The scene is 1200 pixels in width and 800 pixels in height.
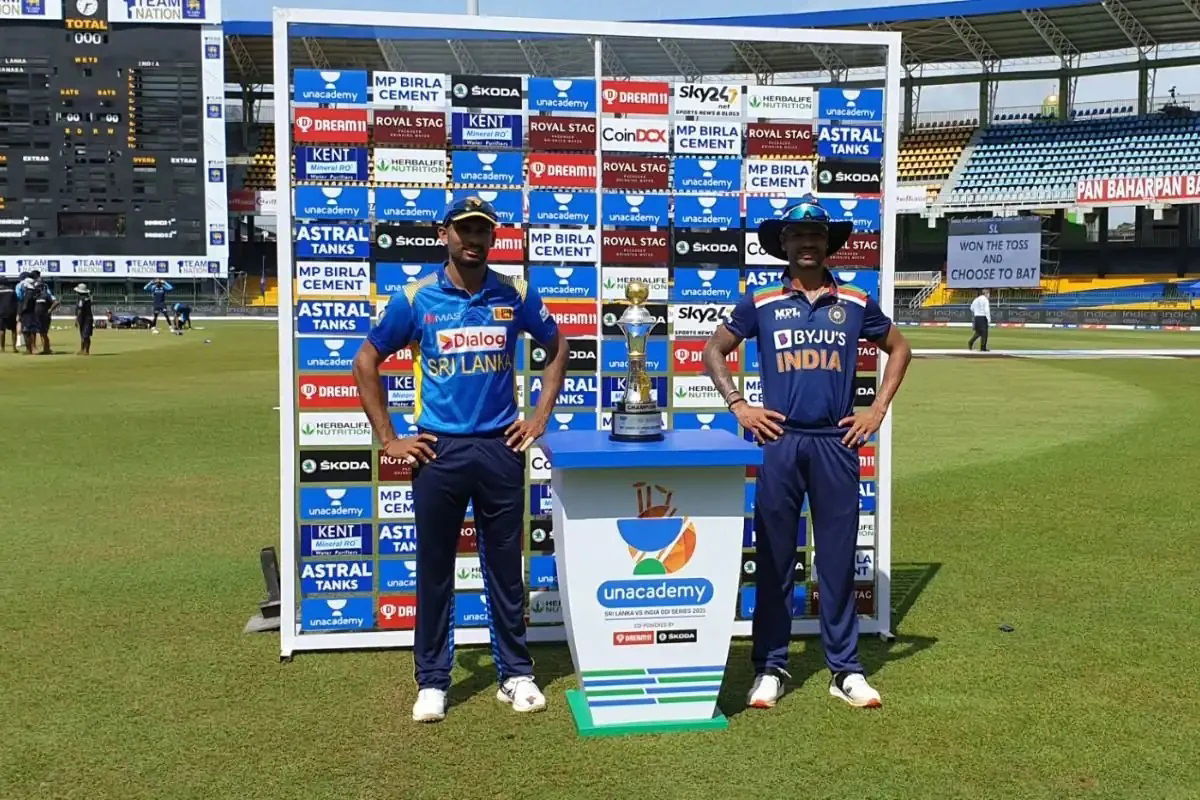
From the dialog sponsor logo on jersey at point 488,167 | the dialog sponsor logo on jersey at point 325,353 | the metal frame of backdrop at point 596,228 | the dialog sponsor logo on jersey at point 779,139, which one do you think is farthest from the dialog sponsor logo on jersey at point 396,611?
the dialog sponsor logo on jersey at point 779,139

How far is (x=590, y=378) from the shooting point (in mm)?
5961

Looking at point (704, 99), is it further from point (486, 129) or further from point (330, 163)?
point (330, 163)

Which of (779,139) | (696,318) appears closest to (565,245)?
(696,318)

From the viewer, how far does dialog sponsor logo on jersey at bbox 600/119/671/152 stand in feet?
19.2

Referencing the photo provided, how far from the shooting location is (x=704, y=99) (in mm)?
5965

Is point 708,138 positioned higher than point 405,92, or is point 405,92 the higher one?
point 405,92

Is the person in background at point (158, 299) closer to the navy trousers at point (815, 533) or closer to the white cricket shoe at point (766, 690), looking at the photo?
the navy trousers at point (815, 533)

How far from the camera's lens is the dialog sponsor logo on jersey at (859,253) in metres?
6.06

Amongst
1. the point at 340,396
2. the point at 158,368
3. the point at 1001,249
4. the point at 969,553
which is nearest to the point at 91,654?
the point at 340,396

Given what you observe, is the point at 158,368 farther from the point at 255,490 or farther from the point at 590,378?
the point at 590,378

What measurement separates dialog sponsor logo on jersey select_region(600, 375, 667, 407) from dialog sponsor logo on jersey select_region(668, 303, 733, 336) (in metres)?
0.28

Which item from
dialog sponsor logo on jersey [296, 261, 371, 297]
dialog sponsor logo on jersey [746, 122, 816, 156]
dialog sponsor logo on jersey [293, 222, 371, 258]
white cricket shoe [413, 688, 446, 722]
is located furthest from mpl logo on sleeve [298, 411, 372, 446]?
dialog sponsor logo on jersey [746, 122, 816, 156]

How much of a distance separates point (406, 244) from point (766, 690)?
2.81 m

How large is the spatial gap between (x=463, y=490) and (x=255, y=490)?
581cm
